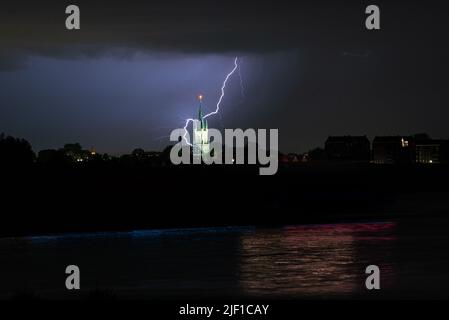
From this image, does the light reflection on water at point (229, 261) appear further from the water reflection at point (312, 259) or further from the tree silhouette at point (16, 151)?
the tree silhouette at point (16, 151)

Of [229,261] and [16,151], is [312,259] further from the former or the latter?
[16,151]

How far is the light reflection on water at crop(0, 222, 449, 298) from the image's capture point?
30.1 m

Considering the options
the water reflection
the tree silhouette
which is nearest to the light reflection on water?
the water reflection

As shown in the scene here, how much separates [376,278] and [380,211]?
53.4 metres

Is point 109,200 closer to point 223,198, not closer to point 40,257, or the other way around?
point 223,198

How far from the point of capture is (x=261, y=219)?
2744 inches

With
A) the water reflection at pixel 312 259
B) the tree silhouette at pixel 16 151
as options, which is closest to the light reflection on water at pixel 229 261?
the water reflection at pixel 312 259

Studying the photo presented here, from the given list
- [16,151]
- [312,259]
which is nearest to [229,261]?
[312,259]

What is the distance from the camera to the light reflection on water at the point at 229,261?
1184 inches

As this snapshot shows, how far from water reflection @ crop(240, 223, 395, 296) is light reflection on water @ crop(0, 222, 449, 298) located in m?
0.04

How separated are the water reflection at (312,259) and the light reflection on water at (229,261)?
0.12 feet

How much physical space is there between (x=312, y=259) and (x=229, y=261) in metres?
3.49

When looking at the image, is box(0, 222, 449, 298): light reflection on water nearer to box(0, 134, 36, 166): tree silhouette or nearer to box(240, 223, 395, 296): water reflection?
box(240, 223, 395, 296): water reflection
